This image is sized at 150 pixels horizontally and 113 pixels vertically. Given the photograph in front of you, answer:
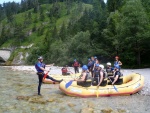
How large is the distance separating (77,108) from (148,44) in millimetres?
26296

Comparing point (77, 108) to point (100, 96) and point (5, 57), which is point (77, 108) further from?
point (5, 57)

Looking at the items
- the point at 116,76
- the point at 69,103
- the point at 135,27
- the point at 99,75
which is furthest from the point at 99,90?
the point at 135,27

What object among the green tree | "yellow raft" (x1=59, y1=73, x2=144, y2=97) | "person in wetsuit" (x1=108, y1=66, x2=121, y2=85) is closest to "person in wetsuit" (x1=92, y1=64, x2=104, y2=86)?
"yellow raft" (x1=59, y1=73, x2=144, y2=97)

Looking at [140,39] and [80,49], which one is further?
[80,49]

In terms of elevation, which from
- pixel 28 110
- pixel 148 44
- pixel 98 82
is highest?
pixel 148 44

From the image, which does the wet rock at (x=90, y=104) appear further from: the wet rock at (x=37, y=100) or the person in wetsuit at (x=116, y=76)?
the person in wetsuit at (x=116, y=76)

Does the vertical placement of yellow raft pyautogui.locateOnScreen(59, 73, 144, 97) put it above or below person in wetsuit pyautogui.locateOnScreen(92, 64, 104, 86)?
below

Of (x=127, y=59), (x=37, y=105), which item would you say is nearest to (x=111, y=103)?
(x=37, y=105)

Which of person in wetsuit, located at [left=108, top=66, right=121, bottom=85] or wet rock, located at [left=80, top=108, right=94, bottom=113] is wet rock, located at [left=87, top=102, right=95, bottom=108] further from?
person in wetsuit, located at [left=108, top=66, right=121, bottom=85]

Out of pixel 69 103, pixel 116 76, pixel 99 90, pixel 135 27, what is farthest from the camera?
pixel 135 27

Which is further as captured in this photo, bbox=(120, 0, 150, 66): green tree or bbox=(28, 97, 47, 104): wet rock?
bbox=(120, 0, 150, 66): green tree

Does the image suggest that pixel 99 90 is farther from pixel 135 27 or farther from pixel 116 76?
pixel 135 27

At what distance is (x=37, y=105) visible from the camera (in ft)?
44.2

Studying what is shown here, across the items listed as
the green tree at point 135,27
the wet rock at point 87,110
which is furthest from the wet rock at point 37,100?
the green tree at point 135,27
